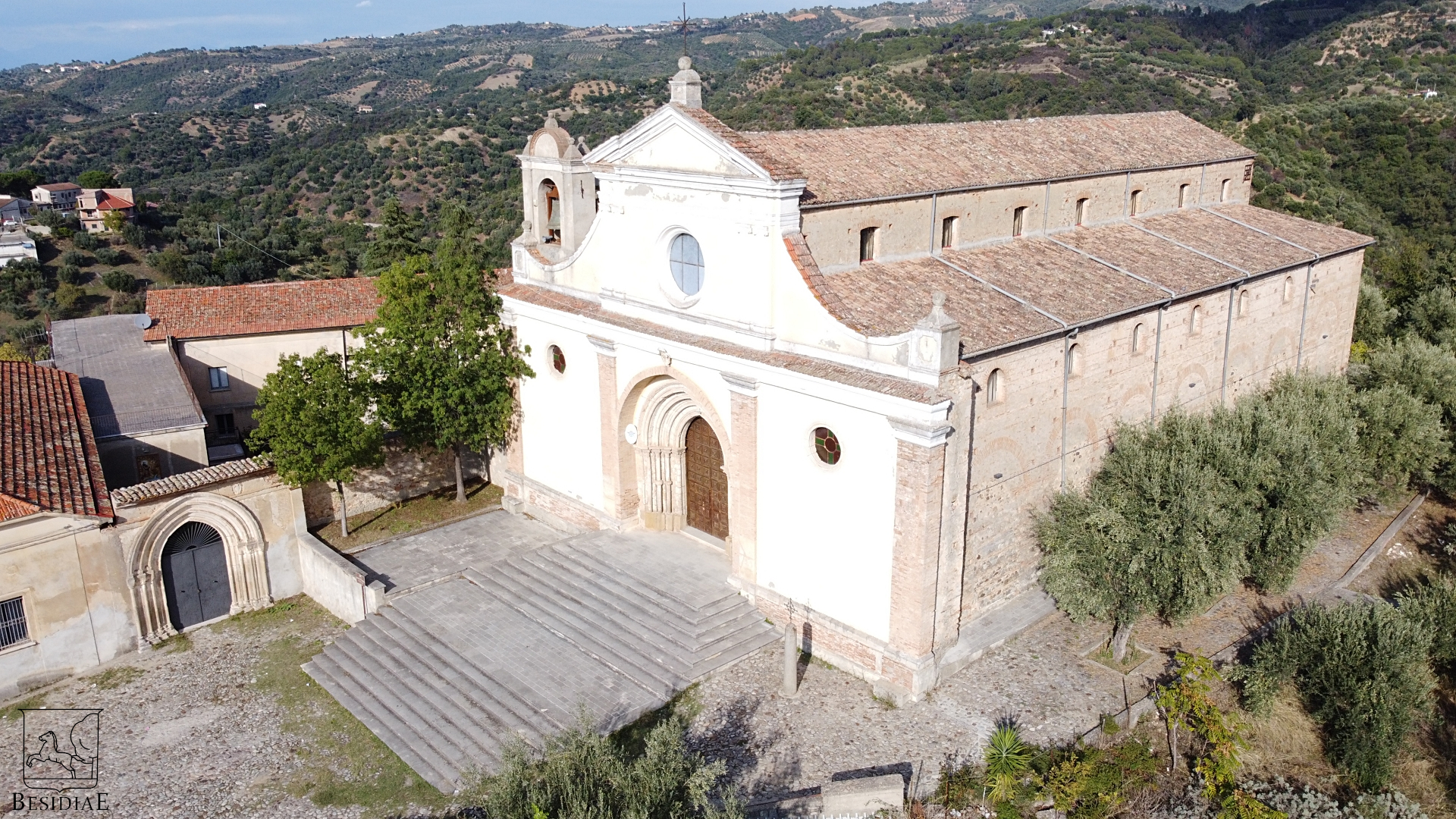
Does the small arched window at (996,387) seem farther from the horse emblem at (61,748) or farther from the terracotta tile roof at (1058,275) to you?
the horse emblem at (61,748)

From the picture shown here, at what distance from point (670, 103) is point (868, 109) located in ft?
119

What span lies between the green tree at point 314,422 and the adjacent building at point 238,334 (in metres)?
6.38

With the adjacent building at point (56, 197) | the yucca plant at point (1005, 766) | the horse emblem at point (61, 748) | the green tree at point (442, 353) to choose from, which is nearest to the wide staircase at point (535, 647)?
the horse emblem at point (61, 748)

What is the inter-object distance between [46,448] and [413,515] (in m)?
7.54

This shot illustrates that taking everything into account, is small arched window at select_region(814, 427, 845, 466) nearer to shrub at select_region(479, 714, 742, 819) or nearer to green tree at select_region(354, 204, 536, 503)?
shrub at select_region(479, 714, 742, 819)

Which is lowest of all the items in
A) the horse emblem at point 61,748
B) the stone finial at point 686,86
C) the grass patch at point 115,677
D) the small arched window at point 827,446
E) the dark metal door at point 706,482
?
the grass patch at point 115,677

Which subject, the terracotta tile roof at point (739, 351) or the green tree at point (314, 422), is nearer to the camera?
the terracotta tile roof at point (739, 351)

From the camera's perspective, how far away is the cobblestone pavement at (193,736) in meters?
13.9

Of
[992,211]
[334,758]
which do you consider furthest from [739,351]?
[334,758]

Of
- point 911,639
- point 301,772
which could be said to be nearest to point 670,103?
point 911,639

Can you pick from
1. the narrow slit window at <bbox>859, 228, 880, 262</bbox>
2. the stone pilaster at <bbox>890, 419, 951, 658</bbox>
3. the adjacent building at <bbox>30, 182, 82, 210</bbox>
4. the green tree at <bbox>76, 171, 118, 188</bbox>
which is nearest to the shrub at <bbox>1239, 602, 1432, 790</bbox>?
the stone pilaster at <bbox>890, 419, 951, 658</bbox>

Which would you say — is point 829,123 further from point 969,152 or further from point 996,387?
point 996,387

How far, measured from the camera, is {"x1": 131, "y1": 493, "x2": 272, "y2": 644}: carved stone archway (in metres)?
17.8

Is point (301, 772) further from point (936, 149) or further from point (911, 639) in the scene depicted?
point (936, 149)
